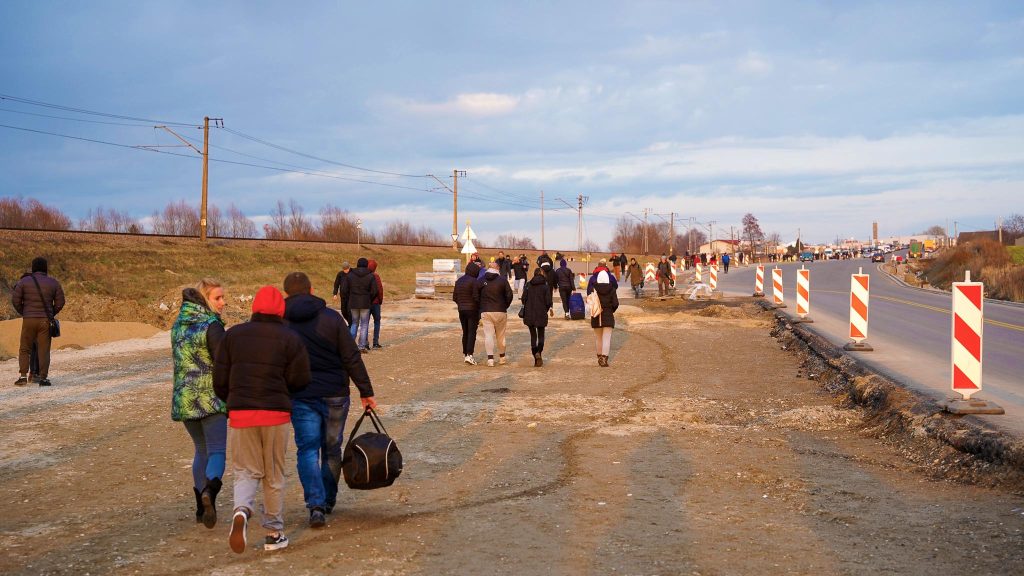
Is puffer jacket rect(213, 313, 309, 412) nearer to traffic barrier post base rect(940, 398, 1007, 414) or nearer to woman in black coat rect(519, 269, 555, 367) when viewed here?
traffic barrier post base rect(940, 398, 1007, 414)

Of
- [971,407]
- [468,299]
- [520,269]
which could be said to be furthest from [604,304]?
[520,269]

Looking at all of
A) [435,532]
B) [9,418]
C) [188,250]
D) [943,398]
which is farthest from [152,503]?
[188,250]

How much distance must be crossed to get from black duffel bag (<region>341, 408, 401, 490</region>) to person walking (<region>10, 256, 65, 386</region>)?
29.2ft

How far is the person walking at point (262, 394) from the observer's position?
579cm

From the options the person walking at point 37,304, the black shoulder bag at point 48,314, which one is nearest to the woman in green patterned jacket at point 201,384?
the person walking at point 37,304

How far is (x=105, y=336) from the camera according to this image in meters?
23.0

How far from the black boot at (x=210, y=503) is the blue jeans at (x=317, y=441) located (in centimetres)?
58

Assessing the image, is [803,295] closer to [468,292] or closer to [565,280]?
[565,280]

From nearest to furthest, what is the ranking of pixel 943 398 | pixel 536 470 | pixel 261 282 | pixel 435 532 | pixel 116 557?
pixel 116 557
pixel 435 532
pixel 536 470
pixel 943 398
pixel 261 282

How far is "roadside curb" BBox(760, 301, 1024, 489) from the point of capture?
775cm

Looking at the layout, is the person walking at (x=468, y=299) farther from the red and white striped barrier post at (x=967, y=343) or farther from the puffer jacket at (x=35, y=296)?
the red and white striped barrier post at (x=967, y=343)

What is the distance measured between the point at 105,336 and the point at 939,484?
2030 cm

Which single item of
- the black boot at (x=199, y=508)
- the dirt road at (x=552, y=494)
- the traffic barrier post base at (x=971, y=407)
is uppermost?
the traffic barrier post base at (x=971, y=407)

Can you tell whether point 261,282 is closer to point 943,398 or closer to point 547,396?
point 547,396
